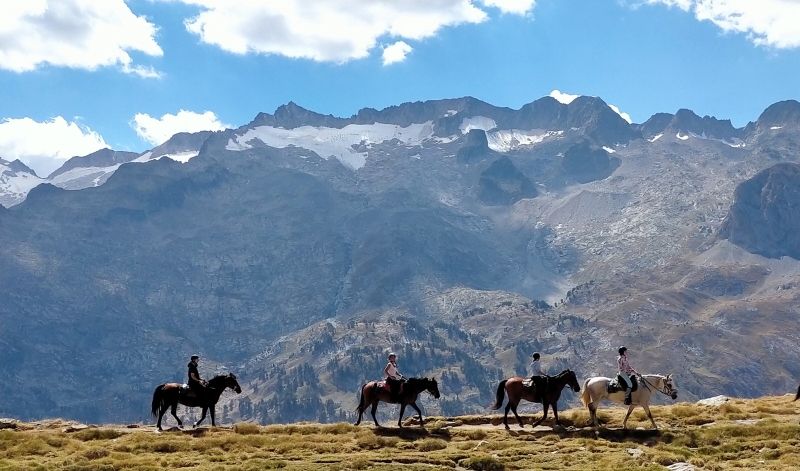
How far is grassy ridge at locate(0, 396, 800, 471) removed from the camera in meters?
35.6

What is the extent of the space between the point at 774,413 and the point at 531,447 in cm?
1730

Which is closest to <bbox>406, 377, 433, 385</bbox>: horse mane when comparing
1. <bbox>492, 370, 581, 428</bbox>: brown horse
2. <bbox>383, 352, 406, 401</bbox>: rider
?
<bbox>383, 352, 406, 401</bbox>: rider

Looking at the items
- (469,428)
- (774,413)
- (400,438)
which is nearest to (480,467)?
(400,438)

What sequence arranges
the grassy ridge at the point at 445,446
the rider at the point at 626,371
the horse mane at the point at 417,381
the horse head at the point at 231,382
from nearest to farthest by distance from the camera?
the grassy ridge at the point at 445,446 < the rider at the point at 626,371 < the horse mane at the point at 417,381 < the horse head at the point at 231,382

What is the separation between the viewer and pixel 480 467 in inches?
1403

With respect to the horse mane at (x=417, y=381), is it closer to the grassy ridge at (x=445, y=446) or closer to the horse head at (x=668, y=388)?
the grassy ridge at (x=445, y=446)

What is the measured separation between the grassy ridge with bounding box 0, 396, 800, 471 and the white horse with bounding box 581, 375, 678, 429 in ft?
4.44

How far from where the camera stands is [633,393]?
4450cm

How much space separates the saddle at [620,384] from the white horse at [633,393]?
198 millimetres

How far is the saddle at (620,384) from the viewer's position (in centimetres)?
4444

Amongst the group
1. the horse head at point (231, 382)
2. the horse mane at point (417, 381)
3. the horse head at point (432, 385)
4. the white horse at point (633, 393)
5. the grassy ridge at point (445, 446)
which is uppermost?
the horse head at point (231, 382)

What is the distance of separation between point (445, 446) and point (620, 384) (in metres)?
11.1

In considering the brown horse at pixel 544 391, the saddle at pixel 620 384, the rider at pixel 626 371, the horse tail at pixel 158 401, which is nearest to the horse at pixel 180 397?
the horse tail at pixel 158 401

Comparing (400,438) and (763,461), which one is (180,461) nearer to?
(400,438)
